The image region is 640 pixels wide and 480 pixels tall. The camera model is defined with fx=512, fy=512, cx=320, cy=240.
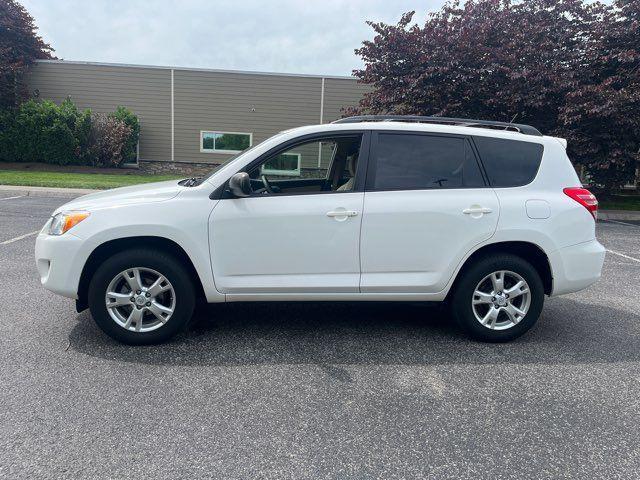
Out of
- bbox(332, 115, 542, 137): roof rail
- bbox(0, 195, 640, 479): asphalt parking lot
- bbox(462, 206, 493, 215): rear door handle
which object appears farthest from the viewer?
bbox(332, 115, 542, 137): roof rail

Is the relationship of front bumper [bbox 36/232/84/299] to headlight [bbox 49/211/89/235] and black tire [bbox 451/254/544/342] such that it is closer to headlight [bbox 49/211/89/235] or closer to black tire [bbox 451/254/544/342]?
headlight [bbox 49/211/89/235]

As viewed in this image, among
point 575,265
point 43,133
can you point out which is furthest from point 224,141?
point 575,265

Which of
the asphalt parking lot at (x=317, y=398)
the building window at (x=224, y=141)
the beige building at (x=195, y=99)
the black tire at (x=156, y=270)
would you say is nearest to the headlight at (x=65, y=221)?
the black tire at (x=156, y=270)

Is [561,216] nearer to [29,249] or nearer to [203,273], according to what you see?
[203,273]

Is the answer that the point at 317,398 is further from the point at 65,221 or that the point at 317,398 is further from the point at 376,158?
the point at 65,221

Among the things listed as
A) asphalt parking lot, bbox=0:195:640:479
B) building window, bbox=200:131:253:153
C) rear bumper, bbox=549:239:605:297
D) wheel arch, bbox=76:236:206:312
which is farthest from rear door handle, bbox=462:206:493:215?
building window, bbox=200:131:253:153

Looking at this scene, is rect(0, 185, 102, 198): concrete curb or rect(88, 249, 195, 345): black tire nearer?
rect(88, 249, 195, 345): black tire

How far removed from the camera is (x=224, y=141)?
22250mm

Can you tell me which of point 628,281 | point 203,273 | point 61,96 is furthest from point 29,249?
point 61,96

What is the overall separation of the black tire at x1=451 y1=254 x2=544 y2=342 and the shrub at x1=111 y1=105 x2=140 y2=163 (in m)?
19.3

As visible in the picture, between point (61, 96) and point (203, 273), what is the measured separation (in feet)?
70.6

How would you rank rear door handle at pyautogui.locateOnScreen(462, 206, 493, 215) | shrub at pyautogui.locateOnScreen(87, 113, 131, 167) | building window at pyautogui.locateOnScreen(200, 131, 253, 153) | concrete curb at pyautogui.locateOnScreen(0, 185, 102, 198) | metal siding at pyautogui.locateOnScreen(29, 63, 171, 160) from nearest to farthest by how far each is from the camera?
rear door handle at pyautogui.locateOnScreen(462, 206, 493, 215), concrete curb at pyautogui.locateOnScreen(0, 185, 102, 198), shrub at pyautogui.locateOnScreen(87, 113, 131, 167), metal siding at pyautogui.locateOnScreen(29, 63, 171, 160), building window at pyautogui.locateOnScreen(200, 131, 253, 153)

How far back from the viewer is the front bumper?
3.93 meters

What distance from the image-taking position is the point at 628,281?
6836 mm
